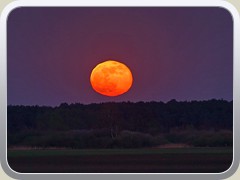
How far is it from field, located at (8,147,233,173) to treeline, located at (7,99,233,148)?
7 cm

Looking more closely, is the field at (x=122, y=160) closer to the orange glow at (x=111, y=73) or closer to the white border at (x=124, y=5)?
the white border at (x=124, y=5)

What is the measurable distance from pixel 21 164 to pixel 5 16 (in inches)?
46.6

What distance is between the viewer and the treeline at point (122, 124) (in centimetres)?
743

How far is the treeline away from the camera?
7434 mm

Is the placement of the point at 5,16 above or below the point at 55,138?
above

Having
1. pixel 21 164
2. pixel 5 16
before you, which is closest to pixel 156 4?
pixel 5 16

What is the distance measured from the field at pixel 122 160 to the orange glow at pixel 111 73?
0.49 m

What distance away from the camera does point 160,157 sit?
7527 millimetres

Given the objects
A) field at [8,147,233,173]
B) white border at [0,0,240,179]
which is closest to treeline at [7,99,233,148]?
field at [8,147,233,173]

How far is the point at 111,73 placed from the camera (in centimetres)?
759

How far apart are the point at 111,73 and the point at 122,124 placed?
43cm

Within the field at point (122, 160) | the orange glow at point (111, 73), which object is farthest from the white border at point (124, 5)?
the orange glow at point (111, 73)

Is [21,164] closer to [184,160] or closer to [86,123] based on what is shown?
[86,123]

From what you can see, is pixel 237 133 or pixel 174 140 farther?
pixel 174 140
